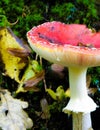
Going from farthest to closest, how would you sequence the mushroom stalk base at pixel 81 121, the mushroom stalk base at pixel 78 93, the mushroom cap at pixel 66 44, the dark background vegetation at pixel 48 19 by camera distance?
the dark background vegetation at pixel 48 19
the mushroom stalk base at pixel 81 121
the mushroom stalk base at pixel 78 93
the mushroom cap at pixel 66 44

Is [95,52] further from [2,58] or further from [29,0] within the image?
[29,0]

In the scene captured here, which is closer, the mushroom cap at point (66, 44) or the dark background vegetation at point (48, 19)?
the mushroom cap at point (66, 44)

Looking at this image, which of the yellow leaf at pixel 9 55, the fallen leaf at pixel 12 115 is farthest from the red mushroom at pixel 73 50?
the yellow leaf at pixel 9 55

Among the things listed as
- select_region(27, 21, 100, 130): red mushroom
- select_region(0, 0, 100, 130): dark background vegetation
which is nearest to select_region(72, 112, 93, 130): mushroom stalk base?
select_region(27, 21, 100, 130): red mushroom

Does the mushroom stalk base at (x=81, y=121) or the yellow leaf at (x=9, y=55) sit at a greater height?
the yellow leaf at (x=9, y=55)

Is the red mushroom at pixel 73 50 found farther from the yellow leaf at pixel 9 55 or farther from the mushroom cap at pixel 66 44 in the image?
the yellow leaf at pixel 9 55

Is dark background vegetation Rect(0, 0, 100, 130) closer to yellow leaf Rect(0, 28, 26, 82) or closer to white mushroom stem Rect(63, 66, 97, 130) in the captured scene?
yellow leaf Rect(0, 28, 26, 82)

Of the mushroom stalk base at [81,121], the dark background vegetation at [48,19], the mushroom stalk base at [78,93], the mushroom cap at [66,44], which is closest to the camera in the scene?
the mushroom cap at [66,44]

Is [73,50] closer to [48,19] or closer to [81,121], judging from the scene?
[81,121]
